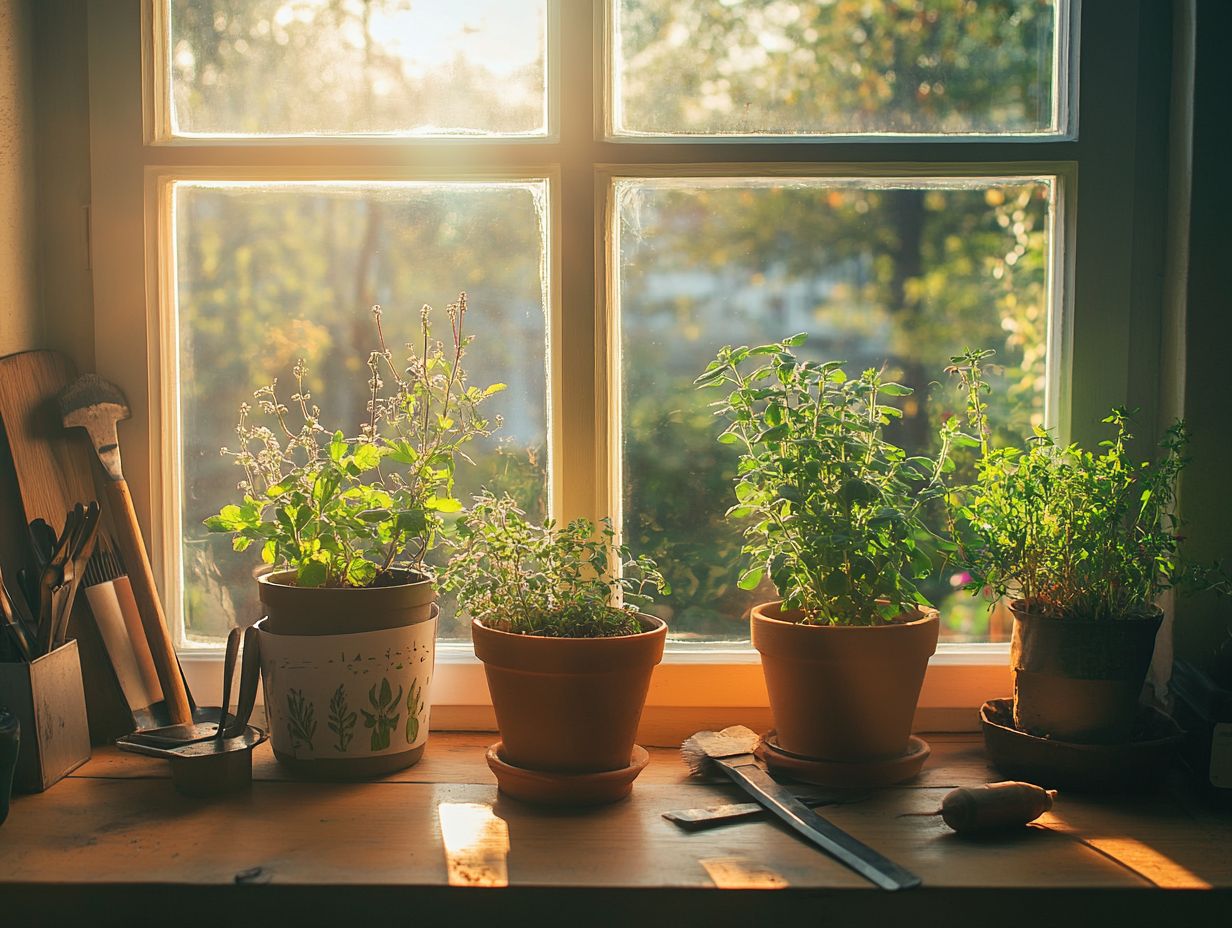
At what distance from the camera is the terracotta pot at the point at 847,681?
143 centimetres

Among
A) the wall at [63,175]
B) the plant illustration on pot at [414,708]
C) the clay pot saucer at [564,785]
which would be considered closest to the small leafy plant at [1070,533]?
the clay pot saucer at [564,785]

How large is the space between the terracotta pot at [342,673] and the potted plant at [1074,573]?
87 cm

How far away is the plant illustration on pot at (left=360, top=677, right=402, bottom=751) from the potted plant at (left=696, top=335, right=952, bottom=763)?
56 centimetres

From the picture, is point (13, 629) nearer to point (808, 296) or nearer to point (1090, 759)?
point (808, 296)

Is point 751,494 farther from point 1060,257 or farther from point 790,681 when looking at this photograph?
point 1060,257

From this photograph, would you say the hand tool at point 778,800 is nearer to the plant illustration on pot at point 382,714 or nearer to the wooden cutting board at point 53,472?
the plant illustration on pot at point 382,714

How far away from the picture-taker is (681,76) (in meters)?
1.72

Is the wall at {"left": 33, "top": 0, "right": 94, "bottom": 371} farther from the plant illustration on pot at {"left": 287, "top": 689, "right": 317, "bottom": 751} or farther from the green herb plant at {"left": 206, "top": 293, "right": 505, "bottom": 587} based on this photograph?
the plant illustration on pot at {"left": 287, "top": 689, "right": 317, "bottom": 751}

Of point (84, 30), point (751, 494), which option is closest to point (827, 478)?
point (751, 494)

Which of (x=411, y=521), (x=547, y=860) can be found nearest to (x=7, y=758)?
(x=411, y=521)

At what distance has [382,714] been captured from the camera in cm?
151

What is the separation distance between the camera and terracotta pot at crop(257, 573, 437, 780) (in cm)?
148

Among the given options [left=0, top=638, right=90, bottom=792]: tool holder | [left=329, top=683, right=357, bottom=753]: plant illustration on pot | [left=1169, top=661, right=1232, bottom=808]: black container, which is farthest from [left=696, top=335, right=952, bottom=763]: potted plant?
[left=0, top=638, right=90, bottom=792]: tool holder

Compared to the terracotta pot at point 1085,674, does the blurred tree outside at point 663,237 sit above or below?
above
